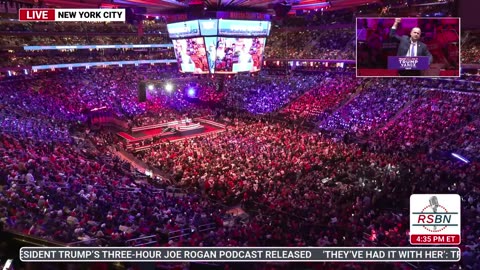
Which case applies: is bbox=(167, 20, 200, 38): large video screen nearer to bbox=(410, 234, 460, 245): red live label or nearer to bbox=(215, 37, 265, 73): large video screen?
bbox=(215, 37, 265, 73): large video screen

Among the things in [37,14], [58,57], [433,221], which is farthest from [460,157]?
[58,57]

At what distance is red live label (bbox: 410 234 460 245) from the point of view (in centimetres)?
886

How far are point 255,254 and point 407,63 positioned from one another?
1129 cm

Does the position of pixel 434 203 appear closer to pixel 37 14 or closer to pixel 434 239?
pixel 434 239

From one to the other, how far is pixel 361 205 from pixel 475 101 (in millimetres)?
15992

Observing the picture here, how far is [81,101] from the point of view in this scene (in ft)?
110

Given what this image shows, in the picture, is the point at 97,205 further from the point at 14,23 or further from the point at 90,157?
the point at 14,23

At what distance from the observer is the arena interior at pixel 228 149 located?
11.0m

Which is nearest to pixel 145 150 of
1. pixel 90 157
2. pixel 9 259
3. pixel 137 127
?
pixel 90 157

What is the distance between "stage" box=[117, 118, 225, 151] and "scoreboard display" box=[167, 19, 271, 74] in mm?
5213

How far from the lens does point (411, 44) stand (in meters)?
15.7

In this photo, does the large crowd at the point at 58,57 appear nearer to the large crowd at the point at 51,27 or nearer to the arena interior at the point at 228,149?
the arena interior at the point at 228,149

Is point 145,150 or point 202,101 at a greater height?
point 202,101

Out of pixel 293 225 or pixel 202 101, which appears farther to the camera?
pixel 202 101
